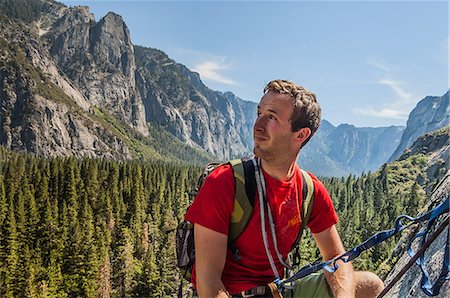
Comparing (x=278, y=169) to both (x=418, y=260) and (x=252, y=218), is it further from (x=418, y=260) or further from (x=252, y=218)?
(x=418, y=260)

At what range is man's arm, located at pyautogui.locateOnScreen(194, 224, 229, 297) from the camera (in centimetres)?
389

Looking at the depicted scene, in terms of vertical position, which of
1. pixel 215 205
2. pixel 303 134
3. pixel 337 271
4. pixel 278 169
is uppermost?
pixel 303 134

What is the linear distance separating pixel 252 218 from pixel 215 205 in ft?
1.82

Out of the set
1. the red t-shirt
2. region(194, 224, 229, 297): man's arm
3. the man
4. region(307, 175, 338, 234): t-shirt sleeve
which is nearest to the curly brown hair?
the man

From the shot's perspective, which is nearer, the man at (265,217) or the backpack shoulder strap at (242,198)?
the man at (265,217)

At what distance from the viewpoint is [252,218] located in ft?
13.7

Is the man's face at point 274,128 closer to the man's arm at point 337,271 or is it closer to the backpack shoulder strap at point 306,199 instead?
the backpack shoulder strap at point 306,199

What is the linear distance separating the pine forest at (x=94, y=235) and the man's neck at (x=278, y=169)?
35.4 metres

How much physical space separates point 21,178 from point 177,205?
4050cm

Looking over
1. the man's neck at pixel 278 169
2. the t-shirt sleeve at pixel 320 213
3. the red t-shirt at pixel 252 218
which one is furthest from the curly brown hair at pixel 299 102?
the t-shirt sleeve at pixel 320 213

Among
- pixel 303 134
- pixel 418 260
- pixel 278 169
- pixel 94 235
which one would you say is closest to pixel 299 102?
pixel 303 134

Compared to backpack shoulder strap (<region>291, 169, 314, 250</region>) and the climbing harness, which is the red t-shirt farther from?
the climbing harness

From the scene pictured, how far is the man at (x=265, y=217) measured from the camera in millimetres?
3906

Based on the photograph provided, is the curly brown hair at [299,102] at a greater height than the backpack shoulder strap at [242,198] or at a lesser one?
greater
